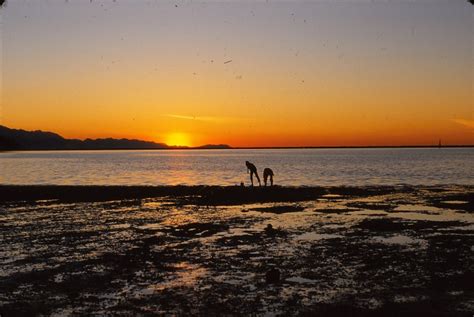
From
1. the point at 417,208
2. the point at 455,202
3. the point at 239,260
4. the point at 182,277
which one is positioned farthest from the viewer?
the point at 455,202

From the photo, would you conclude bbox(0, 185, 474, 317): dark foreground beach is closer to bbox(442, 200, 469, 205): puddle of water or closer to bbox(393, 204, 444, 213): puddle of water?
bbox(393, 204, 444, 213): puddle of water

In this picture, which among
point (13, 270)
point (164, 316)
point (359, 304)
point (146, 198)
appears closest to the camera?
point (164, 316)

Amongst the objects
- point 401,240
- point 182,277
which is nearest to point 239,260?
point 182,277

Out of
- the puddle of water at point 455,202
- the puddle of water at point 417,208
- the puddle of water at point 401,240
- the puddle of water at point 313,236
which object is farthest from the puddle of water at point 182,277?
the puddle of water at point 455,202

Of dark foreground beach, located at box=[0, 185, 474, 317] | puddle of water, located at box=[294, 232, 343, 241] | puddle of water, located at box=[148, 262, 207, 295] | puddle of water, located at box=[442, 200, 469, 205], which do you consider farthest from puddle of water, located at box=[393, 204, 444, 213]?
puddle of water, located at box=[148, 262, 207, 295]

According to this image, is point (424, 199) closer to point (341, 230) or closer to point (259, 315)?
Answer: point (341, 230)

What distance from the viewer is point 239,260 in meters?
15.6

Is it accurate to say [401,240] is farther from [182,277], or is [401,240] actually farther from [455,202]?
[455,202]

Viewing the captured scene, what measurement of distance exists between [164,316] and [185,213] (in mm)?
16635

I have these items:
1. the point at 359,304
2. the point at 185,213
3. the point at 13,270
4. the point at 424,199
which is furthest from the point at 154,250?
the point at 424,199

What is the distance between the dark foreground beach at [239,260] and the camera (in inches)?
450

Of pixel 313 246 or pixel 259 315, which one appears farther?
Answer: pixel 313 246

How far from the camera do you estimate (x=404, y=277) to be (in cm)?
1344

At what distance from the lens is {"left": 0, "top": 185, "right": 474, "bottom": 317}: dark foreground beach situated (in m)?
11.4
